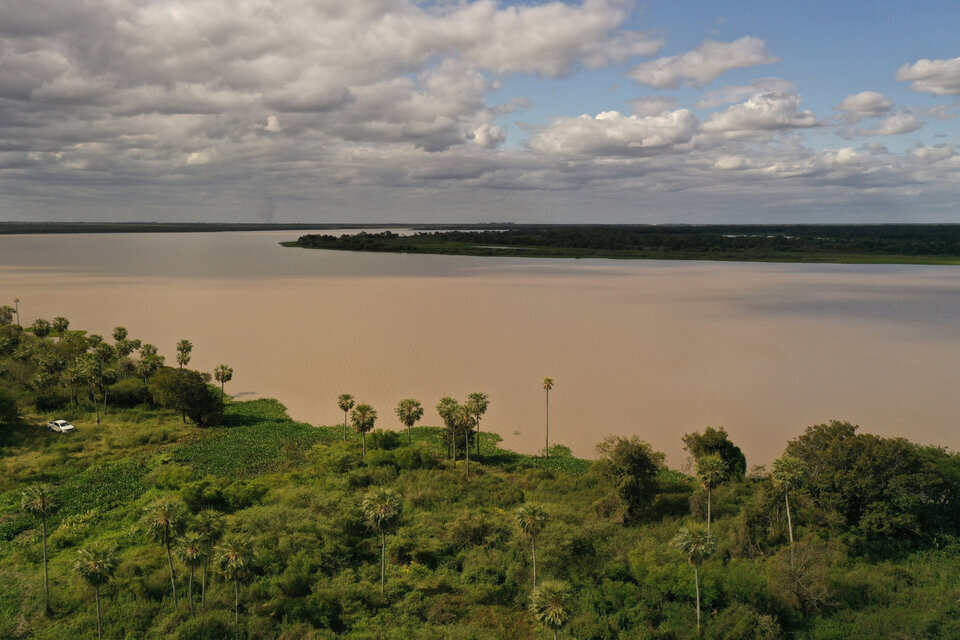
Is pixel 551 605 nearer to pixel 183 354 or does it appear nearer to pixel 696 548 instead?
pixel 696 548

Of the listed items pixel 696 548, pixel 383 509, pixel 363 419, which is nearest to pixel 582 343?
pixel 363 419

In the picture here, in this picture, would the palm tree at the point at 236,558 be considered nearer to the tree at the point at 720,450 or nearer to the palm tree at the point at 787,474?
the palm tree at the point at 787,474

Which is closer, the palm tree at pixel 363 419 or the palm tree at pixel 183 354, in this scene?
the palm tree at pixel 363 419

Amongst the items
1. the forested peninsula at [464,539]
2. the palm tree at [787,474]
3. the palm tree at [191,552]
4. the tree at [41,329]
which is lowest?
the forested peninsula at [464,539]

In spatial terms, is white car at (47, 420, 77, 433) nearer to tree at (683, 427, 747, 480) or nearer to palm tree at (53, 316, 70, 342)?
palm tree at (53, 316, 70, 342)

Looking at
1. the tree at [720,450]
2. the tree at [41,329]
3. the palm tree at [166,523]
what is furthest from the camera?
the tree at [41,329]

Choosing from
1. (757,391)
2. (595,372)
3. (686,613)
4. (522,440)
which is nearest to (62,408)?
(522,440)

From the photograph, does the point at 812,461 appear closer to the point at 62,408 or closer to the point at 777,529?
the point at 777,529

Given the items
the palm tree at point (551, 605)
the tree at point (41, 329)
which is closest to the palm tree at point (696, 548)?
the palm tree at point (551, 605)
